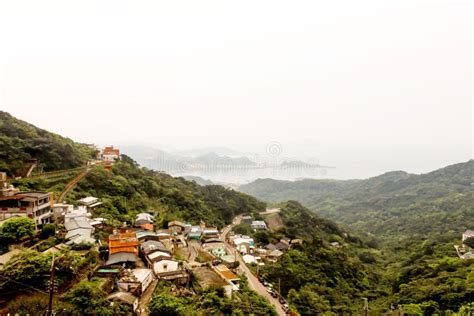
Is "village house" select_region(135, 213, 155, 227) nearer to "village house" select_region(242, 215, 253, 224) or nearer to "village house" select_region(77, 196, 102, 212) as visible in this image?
"village house" select_region(77, 196, 102, 212)

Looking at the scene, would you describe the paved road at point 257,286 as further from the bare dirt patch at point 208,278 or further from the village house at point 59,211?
the village house at point 59,211

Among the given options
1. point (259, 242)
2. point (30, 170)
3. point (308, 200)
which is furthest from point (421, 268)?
point (308, 200)

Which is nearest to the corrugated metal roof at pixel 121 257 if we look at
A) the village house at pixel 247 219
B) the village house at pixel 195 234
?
the village house at pixel 195 234

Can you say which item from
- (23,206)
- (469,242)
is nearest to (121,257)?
(23,206)

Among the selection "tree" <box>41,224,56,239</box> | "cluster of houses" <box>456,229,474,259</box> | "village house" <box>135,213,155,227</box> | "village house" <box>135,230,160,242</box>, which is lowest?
"cluster of houses" <box>456,229,474,259</box>

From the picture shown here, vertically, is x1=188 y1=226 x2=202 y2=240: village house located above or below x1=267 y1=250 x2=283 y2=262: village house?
above

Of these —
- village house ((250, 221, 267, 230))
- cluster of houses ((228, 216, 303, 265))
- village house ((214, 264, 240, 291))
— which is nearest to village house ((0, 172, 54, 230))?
village house ((214, 264, 240, 291))

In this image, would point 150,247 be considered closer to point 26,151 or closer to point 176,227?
point 176,227
